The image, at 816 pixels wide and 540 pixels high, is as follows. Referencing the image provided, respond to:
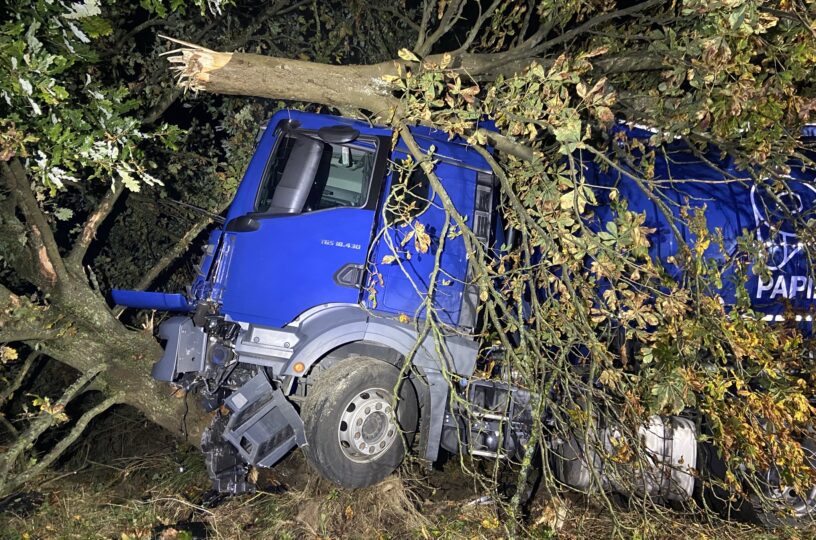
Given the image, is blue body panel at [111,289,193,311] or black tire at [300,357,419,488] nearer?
black tire at [300,357,419,488]

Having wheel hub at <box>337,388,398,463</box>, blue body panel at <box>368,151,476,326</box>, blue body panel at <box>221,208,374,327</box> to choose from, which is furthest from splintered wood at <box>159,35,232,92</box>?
wheel hub at <box>337,388,398,463</box>

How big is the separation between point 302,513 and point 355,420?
884mm

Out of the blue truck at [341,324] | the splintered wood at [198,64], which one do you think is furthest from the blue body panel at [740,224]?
the splintered wood at [198,64]

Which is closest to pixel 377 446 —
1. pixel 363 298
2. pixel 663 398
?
pixel 363 298

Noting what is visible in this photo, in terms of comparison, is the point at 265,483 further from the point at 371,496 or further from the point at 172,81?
the point at 172,81

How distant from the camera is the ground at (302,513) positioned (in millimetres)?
4621

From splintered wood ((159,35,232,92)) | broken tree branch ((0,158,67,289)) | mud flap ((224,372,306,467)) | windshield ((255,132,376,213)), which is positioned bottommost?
mud flap ((224,372,306,467))

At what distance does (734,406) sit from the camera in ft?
13.7

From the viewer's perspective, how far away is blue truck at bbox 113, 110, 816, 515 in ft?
14.7

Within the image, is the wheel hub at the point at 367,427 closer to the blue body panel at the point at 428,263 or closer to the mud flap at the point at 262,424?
the mud flap at the point at 262,424

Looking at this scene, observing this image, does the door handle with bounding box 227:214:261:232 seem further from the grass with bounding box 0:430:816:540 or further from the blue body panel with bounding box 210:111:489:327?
the grass with bounding box 0:430:816:540

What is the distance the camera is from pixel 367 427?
4.58 m

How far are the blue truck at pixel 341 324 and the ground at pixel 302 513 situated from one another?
0.84 ft

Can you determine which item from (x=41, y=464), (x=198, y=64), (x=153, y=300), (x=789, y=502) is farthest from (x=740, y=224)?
(x=41, y=464)
